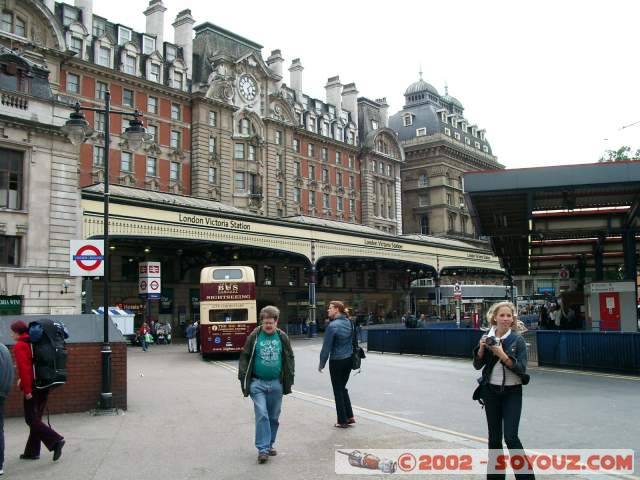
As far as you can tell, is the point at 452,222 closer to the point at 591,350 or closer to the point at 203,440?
the point at 591,350

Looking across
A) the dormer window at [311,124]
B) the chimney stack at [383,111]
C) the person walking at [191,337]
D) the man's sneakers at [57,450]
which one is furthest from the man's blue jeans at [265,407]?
the chimney stack at [383,111]

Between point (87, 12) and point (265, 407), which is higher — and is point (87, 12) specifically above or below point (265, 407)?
above

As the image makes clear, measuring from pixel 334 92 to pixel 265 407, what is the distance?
69.5 m

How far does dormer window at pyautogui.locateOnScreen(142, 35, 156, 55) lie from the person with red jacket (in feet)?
153

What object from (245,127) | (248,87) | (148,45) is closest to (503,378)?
(148,45)

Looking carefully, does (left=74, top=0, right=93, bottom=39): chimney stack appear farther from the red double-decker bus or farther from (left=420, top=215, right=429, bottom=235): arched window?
(left=420, top=215, right=429, bottom=235): arched window

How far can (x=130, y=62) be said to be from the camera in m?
48.6

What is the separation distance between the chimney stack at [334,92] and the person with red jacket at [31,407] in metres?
66.4

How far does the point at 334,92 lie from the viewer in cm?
7412

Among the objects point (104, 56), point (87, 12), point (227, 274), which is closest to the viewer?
point (227, 274)

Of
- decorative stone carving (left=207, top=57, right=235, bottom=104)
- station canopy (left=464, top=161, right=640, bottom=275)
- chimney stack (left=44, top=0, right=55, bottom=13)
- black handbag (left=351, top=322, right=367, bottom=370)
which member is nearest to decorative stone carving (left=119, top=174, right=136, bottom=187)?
decorative stone carving (left=207, top=57, right=235, bottom=104)

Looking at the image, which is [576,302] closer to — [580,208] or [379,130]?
[580,208]

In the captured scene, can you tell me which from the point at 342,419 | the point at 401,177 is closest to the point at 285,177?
the point at 401,177

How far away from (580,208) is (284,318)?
38356 mm
